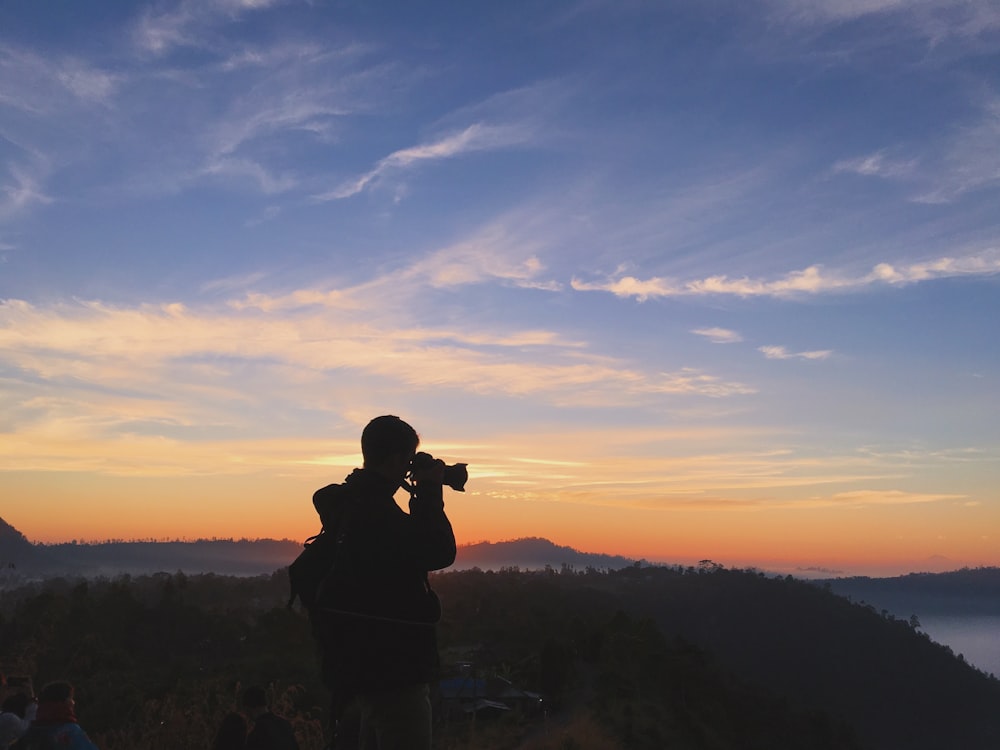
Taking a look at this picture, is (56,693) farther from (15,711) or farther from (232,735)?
(232,735)

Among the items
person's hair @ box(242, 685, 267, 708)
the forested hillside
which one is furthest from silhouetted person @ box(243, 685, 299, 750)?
the forested hillside

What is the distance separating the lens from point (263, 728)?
533 cm

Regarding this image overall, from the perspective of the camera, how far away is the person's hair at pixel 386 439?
283cm

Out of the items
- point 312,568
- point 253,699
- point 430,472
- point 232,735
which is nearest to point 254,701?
point 253,699

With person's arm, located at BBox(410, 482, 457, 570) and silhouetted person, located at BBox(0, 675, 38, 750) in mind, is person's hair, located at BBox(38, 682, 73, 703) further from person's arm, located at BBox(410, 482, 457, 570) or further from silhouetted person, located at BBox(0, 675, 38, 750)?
person's arm, located at BBox(410, 482, 457, 570)

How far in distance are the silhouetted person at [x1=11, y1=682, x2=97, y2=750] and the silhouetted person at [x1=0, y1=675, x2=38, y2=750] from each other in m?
0.66

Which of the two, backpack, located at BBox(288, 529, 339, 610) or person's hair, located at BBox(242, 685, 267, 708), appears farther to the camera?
person's hair, located at BBox(242, 685, 267, 708)

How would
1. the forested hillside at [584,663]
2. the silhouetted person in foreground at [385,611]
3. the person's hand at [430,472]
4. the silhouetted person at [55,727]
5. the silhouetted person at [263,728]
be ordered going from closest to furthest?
the silhouetted person in foreground at [385,611] < the person's hand at [430,472] < the silhouetted person at [55,727] < the silhouetted person at [263,728] < the forested hillside at [584,663]

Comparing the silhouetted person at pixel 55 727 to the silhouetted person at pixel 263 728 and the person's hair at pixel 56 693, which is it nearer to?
the person's hair at pixel 56 693

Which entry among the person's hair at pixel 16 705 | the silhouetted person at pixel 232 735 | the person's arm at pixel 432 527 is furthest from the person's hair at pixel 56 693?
the person's arm at pixel 432 527

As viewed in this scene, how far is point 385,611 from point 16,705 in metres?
4.27

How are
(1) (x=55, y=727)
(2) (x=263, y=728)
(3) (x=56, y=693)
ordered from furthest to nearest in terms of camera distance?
(2) (x=263, y=728) → (3) (x=56, y=693) → (1) (x=55, y=727)

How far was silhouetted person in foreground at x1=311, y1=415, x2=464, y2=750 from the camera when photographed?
2.59 meters

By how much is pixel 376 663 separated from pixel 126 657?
A: 41.9 meters
